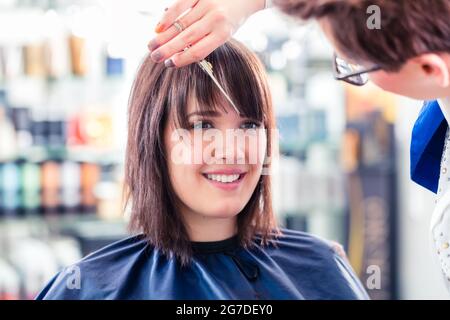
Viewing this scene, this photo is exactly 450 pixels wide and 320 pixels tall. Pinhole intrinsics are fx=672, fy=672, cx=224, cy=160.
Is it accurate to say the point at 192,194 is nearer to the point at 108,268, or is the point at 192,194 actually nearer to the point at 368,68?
the point at 108,268

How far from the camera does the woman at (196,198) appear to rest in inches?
50.9

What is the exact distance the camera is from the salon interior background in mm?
2875

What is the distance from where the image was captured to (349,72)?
1.22 meters

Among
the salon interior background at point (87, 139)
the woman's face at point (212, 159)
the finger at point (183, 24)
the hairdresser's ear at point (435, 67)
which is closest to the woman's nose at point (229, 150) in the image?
the woman's face at point (212, 159)

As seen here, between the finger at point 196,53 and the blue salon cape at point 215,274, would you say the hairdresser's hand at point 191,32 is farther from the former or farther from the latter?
the blue salon cape at point 215,274

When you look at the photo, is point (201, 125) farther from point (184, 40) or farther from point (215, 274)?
point (215, 274)

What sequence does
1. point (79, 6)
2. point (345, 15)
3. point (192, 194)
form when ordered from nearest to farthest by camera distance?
point (345, 15) → point (192, 194) → point (79, 6)

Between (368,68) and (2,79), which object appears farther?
(2,79)

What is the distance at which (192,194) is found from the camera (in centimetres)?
132

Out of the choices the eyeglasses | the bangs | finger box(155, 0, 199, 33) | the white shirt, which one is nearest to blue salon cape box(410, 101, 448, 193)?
the white shirt

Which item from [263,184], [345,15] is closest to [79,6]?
[263,184]

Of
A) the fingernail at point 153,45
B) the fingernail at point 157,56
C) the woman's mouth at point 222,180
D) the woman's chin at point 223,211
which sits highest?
the fingernail at point 153,45

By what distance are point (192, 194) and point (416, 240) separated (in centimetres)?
203

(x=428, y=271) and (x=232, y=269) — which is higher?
(x=232, y=269)
